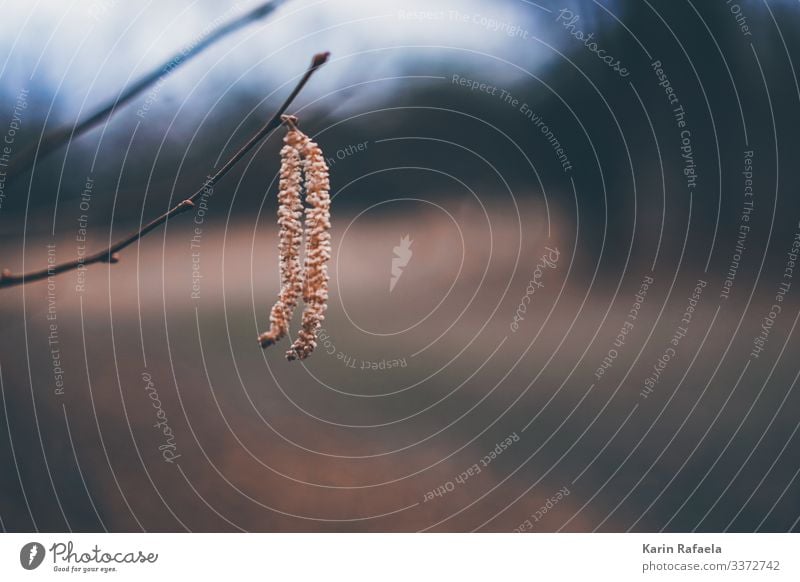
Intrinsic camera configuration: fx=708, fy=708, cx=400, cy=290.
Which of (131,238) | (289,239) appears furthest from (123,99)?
(289,239)

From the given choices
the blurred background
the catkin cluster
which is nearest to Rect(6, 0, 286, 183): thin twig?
the blurred background

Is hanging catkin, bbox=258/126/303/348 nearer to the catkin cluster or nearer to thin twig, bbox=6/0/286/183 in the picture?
the catkin cluster

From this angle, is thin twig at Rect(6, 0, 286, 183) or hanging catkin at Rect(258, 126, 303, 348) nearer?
hanging catkin at Rect(258, 126, 303, 348)

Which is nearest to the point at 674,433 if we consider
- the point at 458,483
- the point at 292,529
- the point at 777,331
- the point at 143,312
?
the point at 777,331

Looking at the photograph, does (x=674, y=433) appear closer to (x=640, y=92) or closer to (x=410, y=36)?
(x=640, y=92)

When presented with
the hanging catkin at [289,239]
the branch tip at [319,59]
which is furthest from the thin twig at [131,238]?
the hanging catkin at [289,239]

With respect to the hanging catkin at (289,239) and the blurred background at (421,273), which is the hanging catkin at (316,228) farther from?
the blurred background at (421,273)
